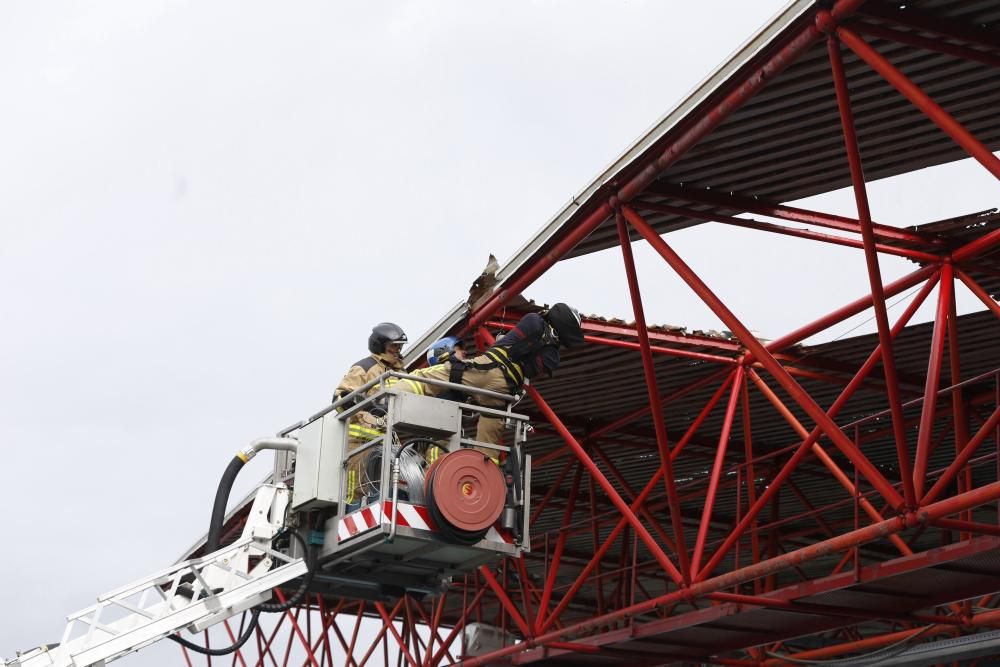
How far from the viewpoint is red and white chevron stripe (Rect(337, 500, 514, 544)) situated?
51.0ft

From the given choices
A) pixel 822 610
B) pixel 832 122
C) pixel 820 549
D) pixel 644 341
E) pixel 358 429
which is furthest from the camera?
pixel 822 610

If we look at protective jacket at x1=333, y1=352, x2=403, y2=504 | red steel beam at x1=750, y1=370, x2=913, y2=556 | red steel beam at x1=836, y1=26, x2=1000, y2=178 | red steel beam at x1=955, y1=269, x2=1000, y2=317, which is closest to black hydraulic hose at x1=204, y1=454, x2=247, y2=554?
protective jacket at x1=333, y1=352, x2=403, y2=504

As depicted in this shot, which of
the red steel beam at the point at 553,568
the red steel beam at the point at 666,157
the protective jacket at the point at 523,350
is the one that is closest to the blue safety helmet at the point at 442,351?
the protective jacket at the point at 523,350

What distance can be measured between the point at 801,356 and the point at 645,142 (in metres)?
8.04

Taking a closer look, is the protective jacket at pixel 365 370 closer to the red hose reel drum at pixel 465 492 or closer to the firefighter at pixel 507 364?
the firefighter at pixel 507 364

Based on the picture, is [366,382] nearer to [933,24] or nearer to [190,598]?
[190,598]

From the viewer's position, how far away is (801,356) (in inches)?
906

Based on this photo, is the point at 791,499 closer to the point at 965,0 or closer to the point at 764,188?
the point at 764,188

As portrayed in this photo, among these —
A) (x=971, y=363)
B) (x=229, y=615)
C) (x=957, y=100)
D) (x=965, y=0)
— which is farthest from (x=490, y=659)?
(x=965, y=0)

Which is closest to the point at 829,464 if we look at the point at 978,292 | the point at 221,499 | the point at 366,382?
the point at 978,292

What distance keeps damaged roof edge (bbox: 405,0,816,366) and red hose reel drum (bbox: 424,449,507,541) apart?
381cm

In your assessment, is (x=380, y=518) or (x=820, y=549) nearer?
(x=380, y=518)

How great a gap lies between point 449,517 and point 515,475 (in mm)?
1680

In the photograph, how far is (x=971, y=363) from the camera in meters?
23.3
